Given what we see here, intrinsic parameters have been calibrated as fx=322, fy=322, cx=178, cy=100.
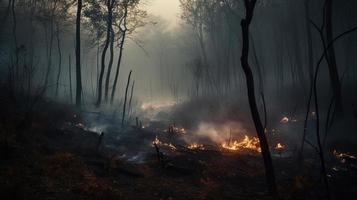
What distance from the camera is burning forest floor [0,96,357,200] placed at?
8.69 metres

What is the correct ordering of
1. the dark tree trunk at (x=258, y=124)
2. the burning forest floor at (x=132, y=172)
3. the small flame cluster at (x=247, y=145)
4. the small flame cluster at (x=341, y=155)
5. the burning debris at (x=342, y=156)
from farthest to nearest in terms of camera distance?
1. the small flame cluster at (x=247, y=145)
2. the small flame cluster at (x=341, y=155)
3. the burning debris at (x=342, y=156)
4. the dark tree trunk at (x=258, y=124)
5. the burning forest floor at (x=132, y=172)

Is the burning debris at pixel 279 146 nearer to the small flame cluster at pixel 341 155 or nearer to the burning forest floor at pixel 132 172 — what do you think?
the burning forest floor at pixel 132 172

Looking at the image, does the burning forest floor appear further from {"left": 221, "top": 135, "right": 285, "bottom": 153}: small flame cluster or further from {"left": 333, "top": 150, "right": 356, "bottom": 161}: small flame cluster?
{"left": 221, "top": 135, "right": 285, "bottom": 153}: small flame cluster

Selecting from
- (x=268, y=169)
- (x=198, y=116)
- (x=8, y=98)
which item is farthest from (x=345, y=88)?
(x=8, y=98)

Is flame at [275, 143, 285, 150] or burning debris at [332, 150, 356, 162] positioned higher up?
flame at [275, 143, 285, 150]

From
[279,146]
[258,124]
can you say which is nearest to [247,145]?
[279,146]

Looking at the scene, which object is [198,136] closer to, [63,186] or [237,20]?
[63,186]

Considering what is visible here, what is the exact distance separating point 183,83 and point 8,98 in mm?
67262

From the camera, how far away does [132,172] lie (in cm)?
1176

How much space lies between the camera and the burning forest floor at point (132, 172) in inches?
342

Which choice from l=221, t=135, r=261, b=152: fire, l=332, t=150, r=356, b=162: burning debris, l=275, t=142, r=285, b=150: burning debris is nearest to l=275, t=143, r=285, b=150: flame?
l=275, t=142, r=285, b=150: burning debris

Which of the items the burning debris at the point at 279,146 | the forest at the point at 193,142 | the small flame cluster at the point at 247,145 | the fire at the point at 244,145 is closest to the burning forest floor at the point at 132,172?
the forest at the point at 193,142

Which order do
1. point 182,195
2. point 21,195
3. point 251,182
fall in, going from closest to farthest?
1. point 21,195
2. point 182,195
3. point 251,182

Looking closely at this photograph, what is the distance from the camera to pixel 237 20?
48656mm
